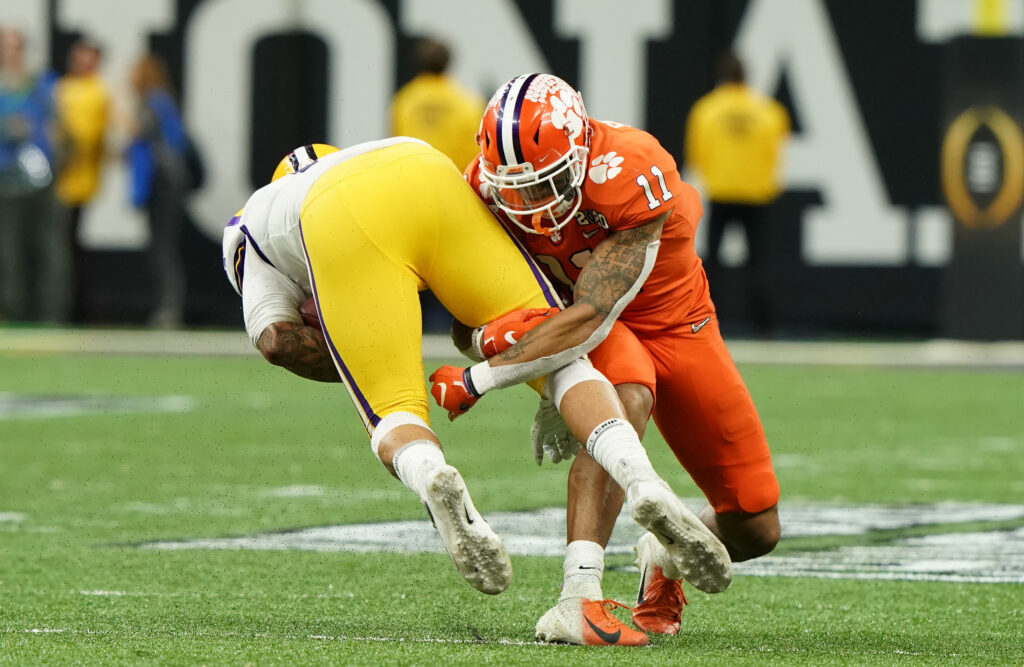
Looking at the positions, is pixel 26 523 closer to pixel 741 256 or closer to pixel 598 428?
pixel 598 428

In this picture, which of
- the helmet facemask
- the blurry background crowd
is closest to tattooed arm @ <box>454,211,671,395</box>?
the helmet facemask

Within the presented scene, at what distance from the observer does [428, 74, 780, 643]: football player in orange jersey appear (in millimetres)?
4023

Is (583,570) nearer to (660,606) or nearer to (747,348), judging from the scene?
(660,606)

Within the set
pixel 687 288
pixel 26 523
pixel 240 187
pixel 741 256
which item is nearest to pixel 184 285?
pixel 240 187

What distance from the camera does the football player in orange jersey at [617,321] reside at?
4.02m

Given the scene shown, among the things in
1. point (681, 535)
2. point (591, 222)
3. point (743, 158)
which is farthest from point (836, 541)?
point (743, 158)

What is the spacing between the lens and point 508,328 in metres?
4.04

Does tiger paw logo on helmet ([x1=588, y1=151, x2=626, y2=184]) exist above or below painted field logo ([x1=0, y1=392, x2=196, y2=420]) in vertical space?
above

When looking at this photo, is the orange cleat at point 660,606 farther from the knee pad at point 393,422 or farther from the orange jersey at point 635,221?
the knee pad at point 393,422

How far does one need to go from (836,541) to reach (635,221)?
1.93 m

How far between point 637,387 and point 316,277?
760mm

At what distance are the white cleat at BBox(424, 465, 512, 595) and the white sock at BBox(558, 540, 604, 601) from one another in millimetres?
186

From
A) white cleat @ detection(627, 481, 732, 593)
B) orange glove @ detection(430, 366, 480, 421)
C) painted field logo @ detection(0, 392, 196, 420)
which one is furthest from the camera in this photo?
painted field logo @ detection(0, 392, 196, 420)

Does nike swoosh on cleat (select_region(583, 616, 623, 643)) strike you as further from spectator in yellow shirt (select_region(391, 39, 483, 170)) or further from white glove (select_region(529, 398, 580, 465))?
spectator in yellow shirt (select_region(391, 39, 483, 170))
